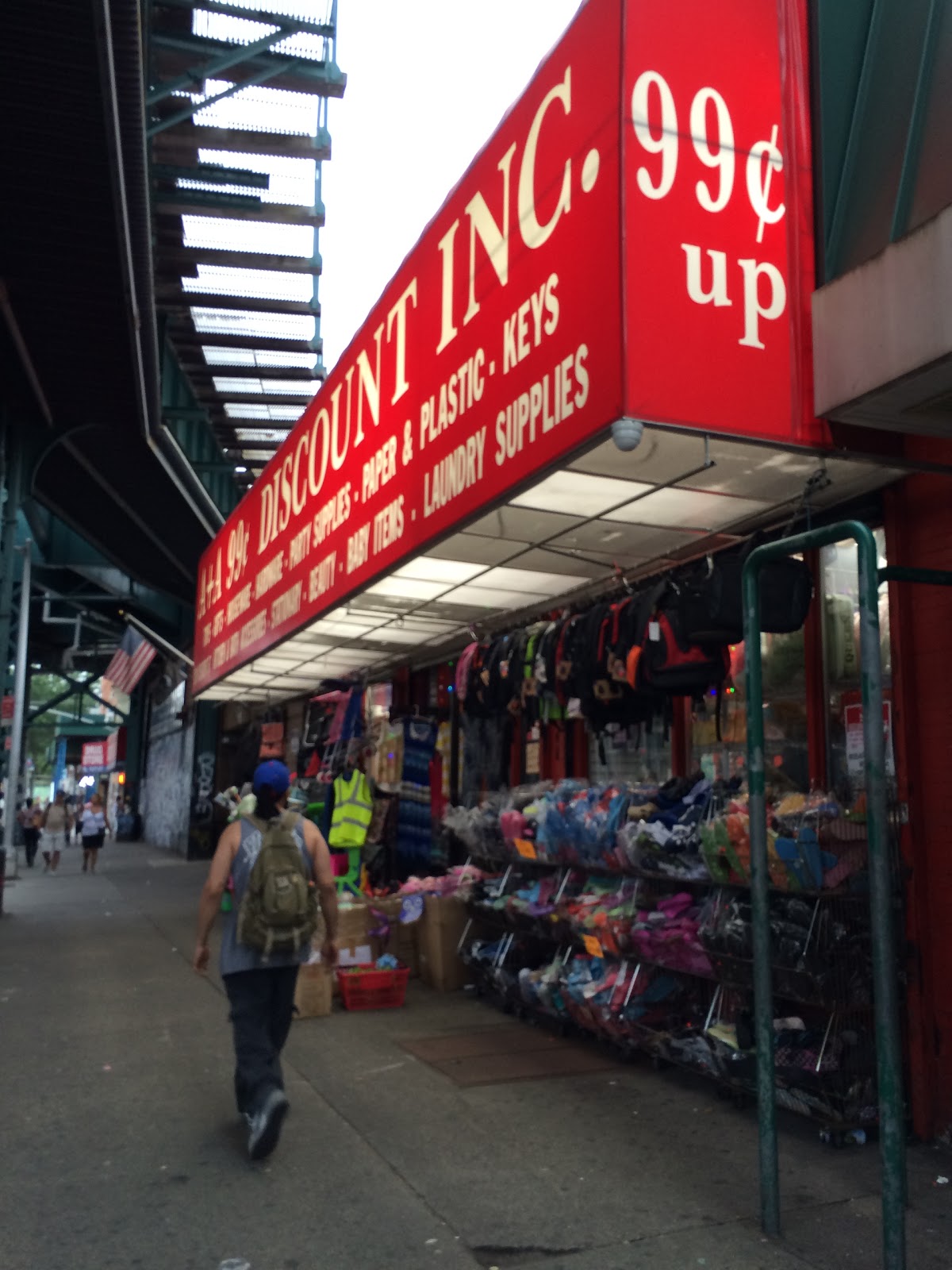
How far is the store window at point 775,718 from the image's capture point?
6.66 metres

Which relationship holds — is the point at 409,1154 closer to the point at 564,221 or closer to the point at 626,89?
the point at 564,221

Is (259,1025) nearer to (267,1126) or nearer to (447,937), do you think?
(267,1126)

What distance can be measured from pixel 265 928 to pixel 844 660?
366cm

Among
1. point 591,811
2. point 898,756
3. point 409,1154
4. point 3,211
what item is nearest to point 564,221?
point 898,756

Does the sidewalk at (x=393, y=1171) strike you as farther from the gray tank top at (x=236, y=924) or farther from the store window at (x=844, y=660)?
the store window at (x=844, y=660)

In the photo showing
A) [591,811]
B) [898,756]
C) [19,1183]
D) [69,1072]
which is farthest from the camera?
[591,811]

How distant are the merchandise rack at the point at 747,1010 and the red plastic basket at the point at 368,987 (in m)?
1.38

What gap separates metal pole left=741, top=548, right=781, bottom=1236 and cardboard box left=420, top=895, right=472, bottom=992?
483 centimetres

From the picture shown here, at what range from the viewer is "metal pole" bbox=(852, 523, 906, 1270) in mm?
3523

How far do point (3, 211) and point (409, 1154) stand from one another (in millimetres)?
9016

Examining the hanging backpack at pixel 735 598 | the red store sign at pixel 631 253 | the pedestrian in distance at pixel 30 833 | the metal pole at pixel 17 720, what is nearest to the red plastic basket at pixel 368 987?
the red store sign at pixel 631 253

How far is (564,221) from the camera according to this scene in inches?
207

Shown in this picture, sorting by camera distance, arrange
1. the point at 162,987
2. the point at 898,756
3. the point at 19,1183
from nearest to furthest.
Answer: the point at 19,1183 → the point at 898,756 → the point at 162,987

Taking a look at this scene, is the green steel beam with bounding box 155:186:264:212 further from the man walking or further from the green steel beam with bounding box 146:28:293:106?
the man walking
